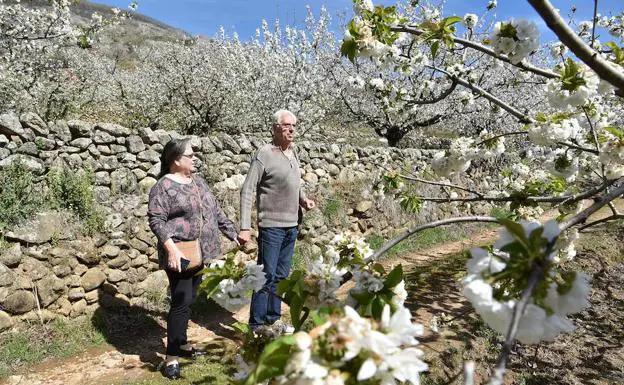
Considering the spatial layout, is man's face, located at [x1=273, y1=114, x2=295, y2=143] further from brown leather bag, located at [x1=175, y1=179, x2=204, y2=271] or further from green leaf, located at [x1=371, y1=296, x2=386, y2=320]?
green leaf, located at [x1=371, y1=296, x2=386, y2=320]

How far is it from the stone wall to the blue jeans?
1.70 meters

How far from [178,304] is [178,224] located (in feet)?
1.95

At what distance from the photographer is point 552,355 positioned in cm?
409

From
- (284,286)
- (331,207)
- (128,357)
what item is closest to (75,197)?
(128,357)

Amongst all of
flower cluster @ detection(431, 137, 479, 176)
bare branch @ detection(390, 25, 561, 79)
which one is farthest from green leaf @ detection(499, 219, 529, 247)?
flower cluster @ detection(431, 137, 479, 176)

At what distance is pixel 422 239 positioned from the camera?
849 cm

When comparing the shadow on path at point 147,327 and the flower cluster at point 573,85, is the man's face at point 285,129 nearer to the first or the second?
the shadow on path at point 147,327

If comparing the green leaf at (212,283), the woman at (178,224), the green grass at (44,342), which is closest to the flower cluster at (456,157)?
the woman at (178,224)

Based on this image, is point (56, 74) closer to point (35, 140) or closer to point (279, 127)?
point (35, 140)

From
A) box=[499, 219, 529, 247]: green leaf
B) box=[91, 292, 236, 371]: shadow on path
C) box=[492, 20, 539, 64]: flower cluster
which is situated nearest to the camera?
box=[499, 219, 529, 247]: green leaf

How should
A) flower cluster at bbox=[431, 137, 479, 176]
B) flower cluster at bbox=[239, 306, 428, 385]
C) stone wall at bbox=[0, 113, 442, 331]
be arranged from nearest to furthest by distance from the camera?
flower cluster at bbox=[239, 306, 428, 385], flower cluster at bbox=[431, 137, 479, 176], stone wall at bbox=[0, 113, 442, 331]

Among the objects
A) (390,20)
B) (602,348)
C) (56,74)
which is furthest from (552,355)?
(56,74)

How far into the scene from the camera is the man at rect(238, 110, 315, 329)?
3.65 meters

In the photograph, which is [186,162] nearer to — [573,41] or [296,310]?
[296,310]
